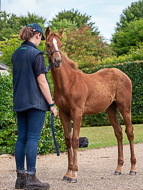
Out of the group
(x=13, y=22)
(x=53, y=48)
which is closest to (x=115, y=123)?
(x=53, y=48)

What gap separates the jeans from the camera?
10.7ft

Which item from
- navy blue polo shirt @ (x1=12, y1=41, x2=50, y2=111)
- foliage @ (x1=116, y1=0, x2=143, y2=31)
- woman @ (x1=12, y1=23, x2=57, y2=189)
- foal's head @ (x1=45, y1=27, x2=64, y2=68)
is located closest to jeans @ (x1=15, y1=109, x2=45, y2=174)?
woman @ (x1=12, y1=23, x2=57, y2=189)

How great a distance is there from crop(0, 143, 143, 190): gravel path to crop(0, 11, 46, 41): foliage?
93.5ft

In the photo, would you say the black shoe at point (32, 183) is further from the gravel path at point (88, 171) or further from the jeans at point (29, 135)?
the gravel path at point (88, 171)

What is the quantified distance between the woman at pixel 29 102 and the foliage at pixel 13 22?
30758 millimetres

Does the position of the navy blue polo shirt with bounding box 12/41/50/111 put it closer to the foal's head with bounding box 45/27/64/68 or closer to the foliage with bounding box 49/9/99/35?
the foal's head with bounding box 45/27/64/68

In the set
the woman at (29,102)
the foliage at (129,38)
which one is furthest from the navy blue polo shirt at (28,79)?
the foliage at (129,38)

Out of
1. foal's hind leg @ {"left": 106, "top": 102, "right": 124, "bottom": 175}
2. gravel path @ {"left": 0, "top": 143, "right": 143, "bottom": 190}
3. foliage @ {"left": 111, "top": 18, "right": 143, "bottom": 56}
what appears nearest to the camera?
gravel path @ {"left": 0, "top": 143, "right": 143, "bottom": 190}

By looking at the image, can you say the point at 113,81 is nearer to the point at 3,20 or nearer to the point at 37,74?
the point at 37,74

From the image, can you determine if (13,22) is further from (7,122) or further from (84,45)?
(7,122)

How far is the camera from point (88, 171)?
4.85 metres

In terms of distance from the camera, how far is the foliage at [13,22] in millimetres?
34906

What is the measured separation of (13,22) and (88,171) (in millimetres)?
38493

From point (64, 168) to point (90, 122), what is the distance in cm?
843
